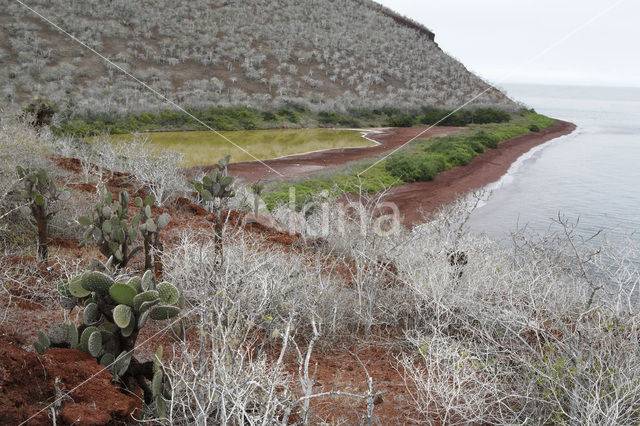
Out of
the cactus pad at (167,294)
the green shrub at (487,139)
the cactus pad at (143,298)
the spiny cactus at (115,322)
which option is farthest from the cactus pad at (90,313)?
the green shrub at (487,139)

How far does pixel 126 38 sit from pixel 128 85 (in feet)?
26.6

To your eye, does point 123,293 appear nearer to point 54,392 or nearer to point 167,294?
point 167,294

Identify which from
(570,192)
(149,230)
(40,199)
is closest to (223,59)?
(570,192)

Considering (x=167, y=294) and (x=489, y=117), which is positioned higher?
(x=489, y=117)

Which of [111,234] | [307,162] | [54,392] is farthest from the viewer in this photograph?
[307,162]

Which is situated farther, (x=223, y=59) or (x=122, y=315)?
(x=223, y=59)

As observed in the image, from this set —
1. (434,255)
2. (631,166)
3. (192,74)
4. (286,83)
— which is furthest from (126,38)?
(434,255)

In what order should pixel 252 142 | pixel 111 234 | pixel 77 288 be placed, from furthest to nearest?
pixel 252 142
pixel 111 234
pixel 77 288

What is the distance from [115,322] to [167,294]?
48 centimetres

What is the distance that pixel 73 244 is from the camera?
752 centimetres

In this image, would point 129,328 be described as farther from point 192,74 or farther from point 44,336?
point 192,74

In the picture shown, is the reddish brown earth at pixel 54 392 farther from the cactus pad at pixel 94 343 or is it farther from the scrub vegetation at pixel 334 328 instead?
the cactus pad at pixel 94 343

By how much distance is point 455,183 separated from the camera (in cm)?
1855

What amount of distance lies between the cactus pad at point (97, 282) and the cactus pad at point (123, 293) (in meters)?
0.12
